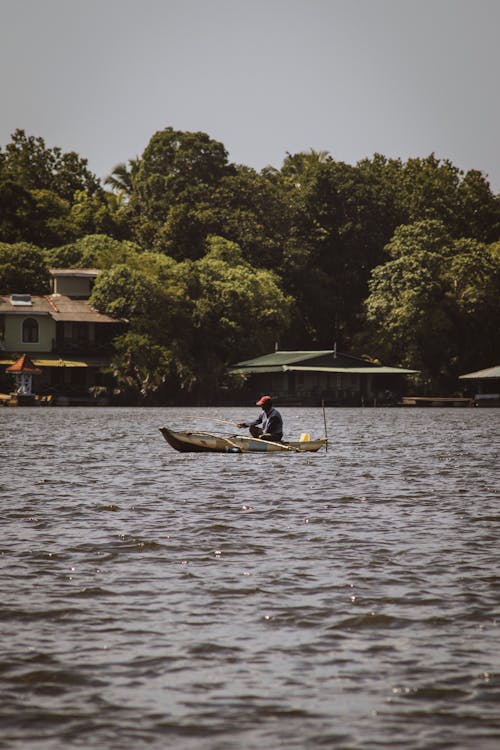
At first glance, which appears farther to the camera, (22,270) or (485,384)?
(485,384)

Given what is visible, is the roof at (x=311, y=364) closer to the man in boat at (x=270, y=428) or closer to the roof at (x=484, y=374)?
the roof at (x=484, y=374)

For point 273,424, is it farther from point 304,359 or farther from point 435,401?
point 435,401

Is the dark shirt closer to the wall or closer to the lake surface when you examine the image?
the lake surface

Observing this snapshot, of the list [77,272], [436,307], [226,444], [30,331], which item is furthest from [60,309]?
[226,444]

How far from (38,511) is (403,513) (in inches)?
228

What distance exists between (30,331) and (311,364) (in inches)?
829

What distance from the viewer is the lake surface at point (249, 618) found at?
7621 mm

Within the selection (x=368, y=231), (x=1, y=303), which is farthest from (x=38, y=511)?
(x=368, y=231)

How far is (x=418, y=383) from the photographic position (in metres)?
93.5

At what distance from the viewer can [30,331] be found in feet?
288

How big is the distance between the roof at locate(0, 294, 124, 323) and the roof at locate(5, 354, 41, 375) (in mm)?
4516

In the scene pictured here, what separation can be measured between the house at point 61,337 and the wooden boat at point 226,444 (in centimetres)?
5428

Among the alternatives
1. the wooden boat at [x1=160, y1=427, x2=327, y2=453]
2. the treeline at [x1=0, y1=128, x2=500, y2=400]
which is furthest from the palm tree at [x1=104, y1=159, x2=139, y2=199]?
the wooden boat at [x1=160, y1=427, x2=327, y2=453]

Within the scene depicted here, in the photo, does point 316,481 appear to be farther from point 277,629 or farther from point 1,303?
point 1,303
